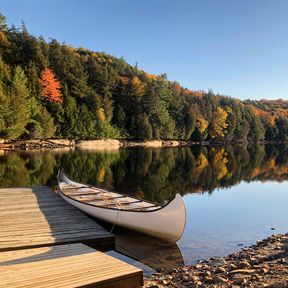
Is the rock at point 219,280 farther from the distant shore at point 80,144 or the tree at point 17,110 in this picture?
the distant shore at point 80,144

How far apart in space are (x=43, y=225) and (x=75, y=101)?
62.1m

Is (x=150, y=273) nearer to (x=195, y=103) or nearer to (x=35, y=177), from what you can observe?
(x=35, y=177)

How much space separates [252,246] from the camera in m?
10.9

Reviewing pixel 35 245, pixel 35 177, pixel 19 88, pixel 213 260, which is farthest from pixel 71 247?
pixel 19 88

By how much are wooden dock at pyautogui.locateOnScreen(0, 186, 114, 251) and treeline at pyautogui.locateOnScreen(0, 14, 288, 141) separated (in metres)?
39.6

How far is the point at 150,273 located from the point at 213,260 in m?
2.05

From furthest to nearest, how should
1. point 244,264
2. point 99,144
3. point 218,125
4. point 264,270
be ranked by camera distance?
point 218,125, point 99,144, point 244,264, point 264,270

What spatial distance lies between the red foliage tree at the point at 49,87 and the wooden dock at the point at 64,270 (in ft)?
198

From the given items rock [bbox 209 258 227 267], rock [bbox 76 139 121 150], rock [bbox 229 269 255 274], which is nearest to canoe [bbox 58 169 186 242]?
rock [bbox 209 258 227 267]

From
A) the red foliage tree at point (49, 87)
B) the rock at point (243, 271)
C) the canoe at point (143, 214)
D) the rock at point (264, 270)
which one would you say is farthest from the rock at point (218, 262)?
the red foliage tree at point (49, 87)

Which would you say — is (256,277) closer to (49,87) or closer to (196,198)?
(196,198)

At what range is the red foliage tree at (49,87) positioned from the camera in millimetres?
64625

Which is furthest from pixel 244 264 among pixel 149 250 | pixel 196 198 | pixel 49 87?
pixel 49 87

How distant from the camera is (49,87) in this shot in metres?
65.0
